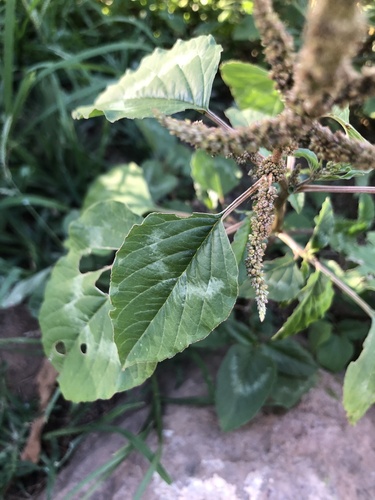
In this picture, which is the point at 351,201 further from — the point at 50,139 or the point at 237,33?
the point at 50,139

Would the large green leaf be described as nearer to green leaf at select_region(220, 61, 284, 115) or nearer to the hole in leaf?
the hole in leaf

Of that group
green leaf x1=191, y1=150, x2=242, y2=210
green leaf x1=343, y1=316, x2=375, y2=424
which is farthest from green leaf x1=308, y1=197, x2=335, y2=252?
green leaf x1=191, y1=150, x2=242, y2=210

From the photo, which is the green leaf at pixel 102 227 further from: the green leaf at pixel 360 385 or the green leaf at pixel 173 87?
the green leaf at pixel 360 385

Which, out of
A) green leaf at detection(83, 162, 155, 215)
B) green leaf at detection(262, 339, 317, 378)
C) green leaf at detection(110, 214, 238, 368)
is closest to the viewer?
green leaf at detection(110, 214, 238, 368)

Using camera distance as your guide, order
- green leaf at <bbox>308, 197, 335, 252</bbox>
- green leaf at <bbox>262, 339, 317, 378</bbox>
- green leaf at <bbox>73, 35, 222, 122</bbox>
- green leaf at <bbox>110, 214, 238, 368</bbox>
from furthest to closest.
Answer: green leaf at <bbox>262, 339, 317, 378</bbox> < green leaf at <bbox>308, 197, 335, 252</bbox> < green leaf at <bbox>73, 35, 222, 122</bbox> < green leaf at <bbox>110, 214, 238, 368</bbox>

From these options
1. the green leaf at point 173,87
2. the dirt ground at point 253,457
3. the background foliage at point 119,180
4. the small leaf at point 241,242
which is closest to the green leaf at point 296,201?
the background foliage at point 119,180

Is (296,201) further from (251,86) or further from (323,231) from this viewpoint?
(251,86)
